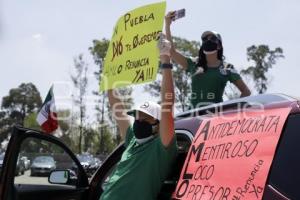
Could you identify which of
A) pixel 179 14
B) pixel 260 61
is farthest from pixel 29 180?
pixel 260 61

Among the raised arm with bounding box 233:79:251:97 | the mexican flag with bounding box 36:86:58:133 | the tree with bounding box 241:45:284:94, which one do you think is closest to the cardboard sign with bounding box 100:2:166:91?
the raised arm with bounding box 233:79:251:97

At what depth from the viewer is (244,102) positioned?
3264mm

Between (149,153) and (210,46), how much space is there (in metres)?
1.55

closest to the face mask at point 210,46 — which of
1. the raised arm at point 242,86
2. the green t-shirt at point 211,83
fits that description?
the green t-shirt at point 211,83

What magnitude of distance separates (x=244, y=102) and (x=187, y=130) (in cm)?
54

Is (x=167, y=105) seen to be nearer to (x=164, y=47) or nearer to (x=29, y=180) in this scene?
(x=164, y=47)

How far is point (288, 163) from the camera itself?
2.69m

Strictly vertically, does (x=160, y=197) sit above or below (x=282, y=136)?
below

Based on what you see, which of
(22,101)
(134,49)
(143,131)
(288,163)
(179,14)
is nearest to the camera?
(288,163)

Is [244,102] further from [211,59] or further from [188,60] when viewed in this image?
[188,60]

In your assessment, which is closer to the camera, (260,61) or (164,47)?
(164,47)

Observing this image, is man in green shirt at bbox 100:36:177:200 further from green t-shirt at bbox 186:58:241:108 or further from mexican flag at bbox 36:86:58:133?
mexican flag at bbox 36:86:58:133

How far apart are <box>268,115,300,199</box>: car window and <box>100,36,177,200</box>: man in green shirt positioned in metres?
0.94

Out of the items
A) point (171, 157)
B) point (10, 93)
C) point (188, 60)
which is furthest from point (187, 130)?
point (10, 93)
